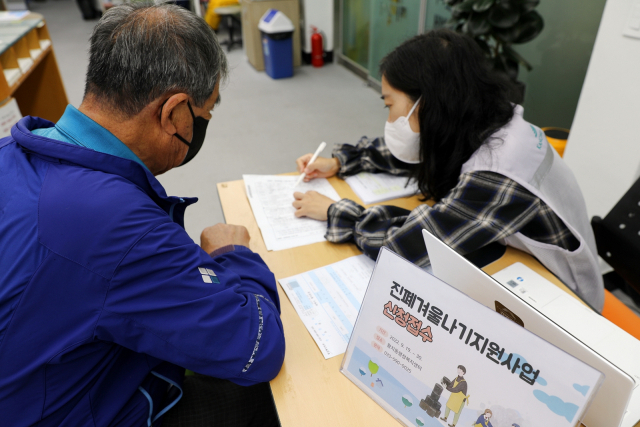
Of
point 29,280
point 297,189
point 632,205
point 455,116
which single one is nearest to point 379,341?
point 29,280

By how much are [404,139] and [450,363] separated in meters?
0.79

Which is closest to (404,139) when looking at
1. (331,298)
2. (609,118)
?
(331,298)

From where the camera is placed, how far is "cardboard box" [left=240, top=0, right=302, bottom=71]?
4547mm

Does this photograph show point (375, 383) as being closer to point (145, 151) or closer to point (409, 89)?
point (145, 151)

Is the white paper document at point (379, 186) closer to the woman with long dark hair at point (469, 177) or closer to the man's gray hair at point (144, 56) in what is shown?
the woman with long dark hair at point (469, 177)

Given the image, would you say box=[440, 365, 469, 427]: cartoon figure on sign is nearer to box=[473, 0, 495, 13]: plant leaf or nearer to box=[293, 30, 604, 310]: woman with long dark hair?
box=[293, 30, 604, 310]: woman with long dark hair

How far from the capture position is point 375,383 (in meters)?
0.79

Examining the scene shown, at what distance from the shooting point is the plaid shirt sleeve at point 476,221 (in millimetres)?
1056

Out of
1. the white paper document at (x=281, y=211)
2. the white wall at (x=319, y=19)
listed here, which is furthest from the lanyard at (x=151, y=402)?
the white wall at (x=319, y=19)

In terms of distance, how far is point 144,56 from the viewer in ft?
2.58

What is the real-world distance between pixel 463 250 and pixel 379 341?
455 mm

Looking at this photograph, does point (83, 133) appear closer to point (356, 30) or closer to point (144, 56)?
point (144, 56)

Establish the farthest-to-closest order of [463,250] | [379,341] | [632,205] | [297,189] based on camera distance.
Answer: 1. [297,189]
2. [632,205]
3. [463,250]
4. [379,341]

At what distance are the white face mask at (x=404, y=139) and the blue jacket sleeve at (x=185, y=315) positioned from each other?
72 cm
